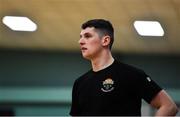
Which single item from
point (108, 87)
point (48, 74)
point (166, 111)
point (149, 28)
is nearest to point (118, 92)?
point (108, 87)

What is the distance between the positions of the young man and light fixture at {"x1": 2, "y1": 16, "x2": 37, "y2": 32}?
3.90 metres

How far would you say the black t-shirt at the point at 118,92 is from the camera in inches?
53.8

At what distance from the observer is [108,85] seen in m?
1.38

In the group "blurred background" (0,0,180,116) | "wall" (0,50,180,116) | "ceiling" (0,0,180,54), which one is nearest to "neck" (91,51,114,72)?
"ceiling" (0,0,180,54)

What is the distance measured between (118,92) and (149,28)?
165 inches

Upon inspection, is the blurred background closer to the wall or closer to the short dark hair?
the wall

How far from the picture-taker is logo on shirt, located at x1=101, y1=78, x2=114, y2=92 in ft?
4.52

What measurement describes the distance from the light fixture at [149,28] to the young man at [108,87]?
3.87 metres

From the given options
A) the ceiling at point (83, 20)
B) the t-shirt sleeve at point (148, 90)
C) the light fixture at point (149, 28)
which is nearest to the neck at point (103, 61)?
the t-shirt sleeve at point (148, 90)

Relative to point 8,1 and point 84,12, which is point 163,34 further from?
point 8,1

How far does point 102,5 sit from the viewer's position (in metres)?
4.77

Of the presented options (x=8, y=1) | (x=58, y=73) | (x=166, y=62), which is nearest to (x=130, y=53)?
(x=166, y=62)

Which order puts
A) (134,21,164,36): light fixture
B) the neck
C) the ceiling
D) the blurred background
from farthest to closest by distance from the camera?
the blurred background, (134,21,164,36): light fixture, the ceiling, the neck

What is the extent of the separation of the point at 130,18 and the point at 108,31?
3.77 meters
